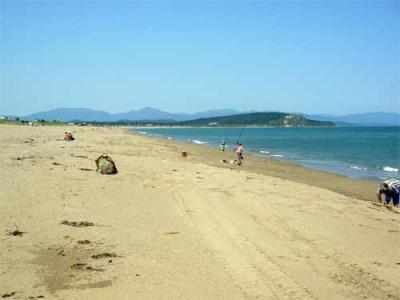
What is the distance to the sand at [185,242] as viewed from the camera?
7027 mm

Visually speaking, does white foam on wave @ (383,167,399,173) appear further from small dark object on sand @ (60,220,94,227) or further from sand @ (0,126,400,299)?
small dark object on sand @ (60,220,94,227)

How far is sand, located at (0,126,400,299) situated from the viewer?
23.1 feet

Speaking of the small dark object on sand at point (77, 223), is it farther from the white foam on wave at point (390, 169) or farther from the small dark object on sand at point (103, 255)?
the white foam on wave at point (390, 169)

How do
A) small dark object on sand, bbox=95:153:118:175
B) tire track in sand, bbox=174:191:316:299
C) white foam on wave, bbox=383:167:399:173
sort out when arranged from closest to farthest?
tire track in sand, bbox=174:191:316:299, small dark object on sand, bbox=95:153:118:175, white foam on wave, bbox=383:167:399:173

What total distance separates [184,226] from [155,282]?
3.54 meters

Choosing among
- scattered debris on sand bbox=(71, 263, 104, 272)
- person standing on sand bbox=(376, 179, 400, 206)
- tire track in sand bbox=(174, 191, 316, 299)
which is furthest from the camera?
person standing on sand bbox=(376, 179, 400, 206)

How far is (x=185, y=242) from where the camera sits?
9312 mm

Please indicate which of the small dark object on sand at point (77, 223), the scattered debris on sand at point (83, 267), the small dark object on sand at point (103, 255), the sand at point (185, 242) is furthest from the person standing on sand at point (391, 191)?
the scattered debris on sand at point (83, 267)

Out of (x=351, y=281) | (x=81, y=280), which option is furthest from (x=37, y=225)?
(x=351, y=281)

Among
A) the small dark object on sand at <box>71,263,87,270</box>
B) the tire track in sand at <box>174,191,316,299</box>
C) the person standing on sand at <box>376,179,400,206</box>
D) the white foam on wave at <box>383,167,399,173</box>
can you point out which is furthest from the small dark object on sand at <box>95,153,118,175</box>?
the white foam on wave at <box>383,167,399,173</box>

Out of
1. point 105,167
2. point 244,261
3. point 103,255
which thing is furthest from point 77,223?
point 105,167

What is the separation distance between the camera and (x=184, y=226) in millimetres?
10641

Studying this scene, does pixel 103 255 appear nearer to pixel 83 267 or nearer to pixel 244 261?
pixel 83 267

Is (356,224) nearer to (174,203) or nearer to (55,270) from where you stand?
(174,203)
